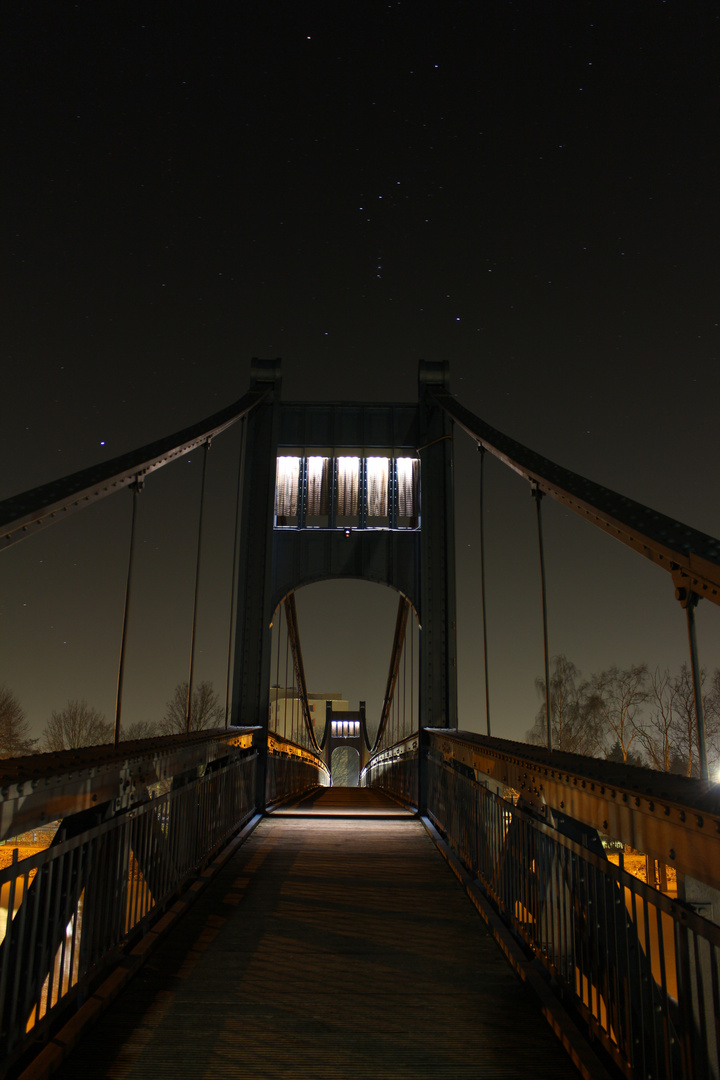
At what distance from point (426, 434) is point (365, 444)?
880 mm

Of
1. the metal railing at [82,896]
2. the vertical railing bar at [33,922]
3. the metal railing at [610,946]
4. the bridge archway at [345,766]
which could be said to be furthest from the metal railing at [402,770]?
the bridge archway at [345,766]

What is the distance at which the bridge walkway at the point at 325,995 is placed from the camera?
286 centimetres

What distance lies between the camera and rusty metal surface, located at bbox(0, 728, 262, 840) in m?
2.84

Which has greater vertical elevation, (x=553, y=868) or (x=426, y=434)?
(x=426, y=434)

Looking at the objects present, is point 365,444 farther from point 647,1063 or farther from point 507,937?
point 647,1063

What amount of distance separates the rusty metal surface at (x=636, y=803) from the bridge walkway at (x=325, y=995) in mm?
861

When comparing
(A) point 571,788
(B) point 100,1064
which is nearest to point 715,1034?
(A) point 571,788

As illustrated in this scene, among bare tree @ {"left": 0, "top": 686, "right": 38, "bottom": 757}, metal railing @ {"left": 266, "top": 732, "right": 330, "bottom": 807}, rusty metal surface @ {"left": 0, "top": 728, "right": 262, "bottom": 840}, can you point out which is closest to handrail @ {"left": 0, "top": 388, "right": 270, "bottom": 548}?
rusty metal surface @ {"left": 0, "top": 728, "right": 262, "bottom": 840}

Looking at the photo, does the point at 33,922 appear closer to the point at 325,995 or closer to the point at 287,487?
the point at 325,995

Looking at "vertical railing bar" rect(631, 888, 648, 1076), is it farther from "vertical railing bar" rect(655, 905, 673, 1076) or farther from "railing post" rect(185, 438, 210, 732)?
"railing post" rect(185, 438, 210, 732)

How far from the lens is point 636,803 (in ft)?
8.77

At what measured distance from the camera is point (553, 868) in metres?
3.51

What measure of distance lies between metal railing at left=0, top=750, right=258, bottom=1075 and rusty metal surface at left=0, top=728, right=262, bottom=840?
12 cm

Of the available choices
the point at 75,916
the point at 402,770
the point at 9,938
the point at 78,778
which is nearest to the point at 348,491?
the point at 402,770
